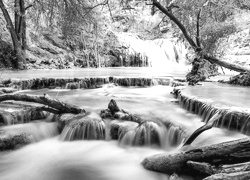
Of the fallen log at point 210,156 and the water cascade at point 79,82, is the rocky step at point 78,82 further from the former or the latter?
the fallen log at point 210,156

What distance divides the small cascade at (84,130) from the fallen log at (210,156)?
72.3 inches

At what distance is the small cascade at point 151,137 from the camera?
423 cm

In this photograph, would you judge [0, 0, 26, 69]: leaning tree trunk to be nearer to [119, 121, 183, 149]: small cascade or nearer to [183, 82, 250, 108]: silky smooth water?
[183, 82, 250, 108]: silky smooth water

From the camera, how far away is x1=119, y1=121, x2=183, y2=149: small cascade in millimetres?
4230

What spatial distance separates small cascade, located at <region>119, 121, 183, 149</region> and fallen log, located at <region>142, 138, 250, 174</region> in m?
1.28

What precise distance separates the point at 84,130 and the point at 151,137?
1.35 m

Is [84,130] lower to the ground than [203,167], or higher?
lower

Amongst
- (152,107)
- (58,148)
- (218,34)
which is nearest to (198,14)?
(218,34)

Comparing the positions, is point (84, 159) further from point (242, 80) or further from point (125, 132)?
point (242, 80)

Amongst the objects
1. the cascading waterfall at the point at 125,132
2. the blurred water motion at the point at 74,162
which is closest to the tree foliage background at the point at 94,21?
the cascading waterfall at the point at 125,132

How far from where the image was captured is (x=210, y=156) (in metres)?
2.38

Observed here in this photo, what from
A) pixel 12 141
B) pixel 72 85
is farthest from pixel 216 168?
pixel 72 85

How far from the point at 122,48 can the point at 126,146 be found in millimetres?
20363

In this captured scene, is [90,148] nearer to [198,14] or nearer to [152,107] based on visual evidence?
[152,107]
